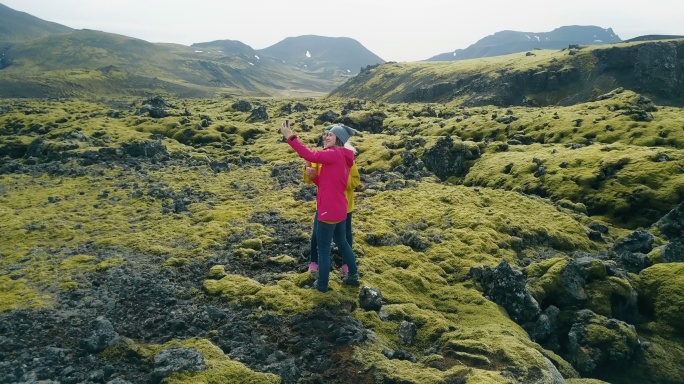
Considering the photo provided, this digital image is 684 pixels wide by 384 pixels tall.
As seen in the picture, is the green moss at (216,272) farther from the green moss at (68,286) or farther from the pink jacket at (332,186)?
the pink jacket at (332,186)

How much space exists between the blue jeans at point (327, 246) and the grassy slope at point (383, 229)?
65cm

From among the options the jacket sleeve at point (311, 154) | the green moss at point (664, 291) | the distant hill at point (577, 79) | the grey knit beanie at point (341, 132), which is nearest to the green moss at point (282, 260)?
the jacket sleeve at point (311, 154)

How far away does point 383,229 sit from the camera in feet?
77.5

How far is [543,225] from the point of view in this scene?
88.2ft

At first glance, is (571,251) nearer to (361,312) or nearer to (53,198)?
(361,312)

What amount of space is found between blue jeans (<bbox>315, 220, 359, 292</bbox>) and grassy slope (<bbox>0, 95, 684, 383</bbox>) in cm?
65

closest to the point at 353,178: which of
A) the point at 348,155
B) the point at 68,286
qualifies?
the point at 348,155

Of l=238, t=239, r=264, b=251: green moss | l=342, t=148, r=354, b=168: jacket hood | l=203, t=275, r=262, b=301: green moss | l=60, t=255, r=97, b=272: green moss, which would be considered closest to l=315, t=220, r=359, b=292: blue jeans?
l=342, t=148, r=354, b=168: jacket hood

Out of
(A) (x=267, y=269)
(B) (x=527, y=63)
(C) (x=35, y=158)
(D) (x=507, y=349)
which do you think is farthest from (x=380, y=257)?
(B) (x=527, y=63)

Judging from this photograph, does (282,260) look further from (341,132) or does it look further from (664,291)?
(664,291)

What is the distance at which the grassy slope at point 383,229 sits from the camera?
13.6 meters

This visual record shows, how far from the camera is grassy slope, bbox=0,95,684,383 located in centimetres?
1362

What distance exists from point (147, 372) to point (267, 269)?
745 cm

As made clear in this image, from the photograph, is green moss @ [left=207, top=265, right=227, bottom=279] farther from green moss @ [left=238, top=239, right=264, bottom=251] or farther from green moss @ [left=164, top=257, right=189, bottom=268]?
green moss @ [left=238, top=239, right=264, bottom=251]
